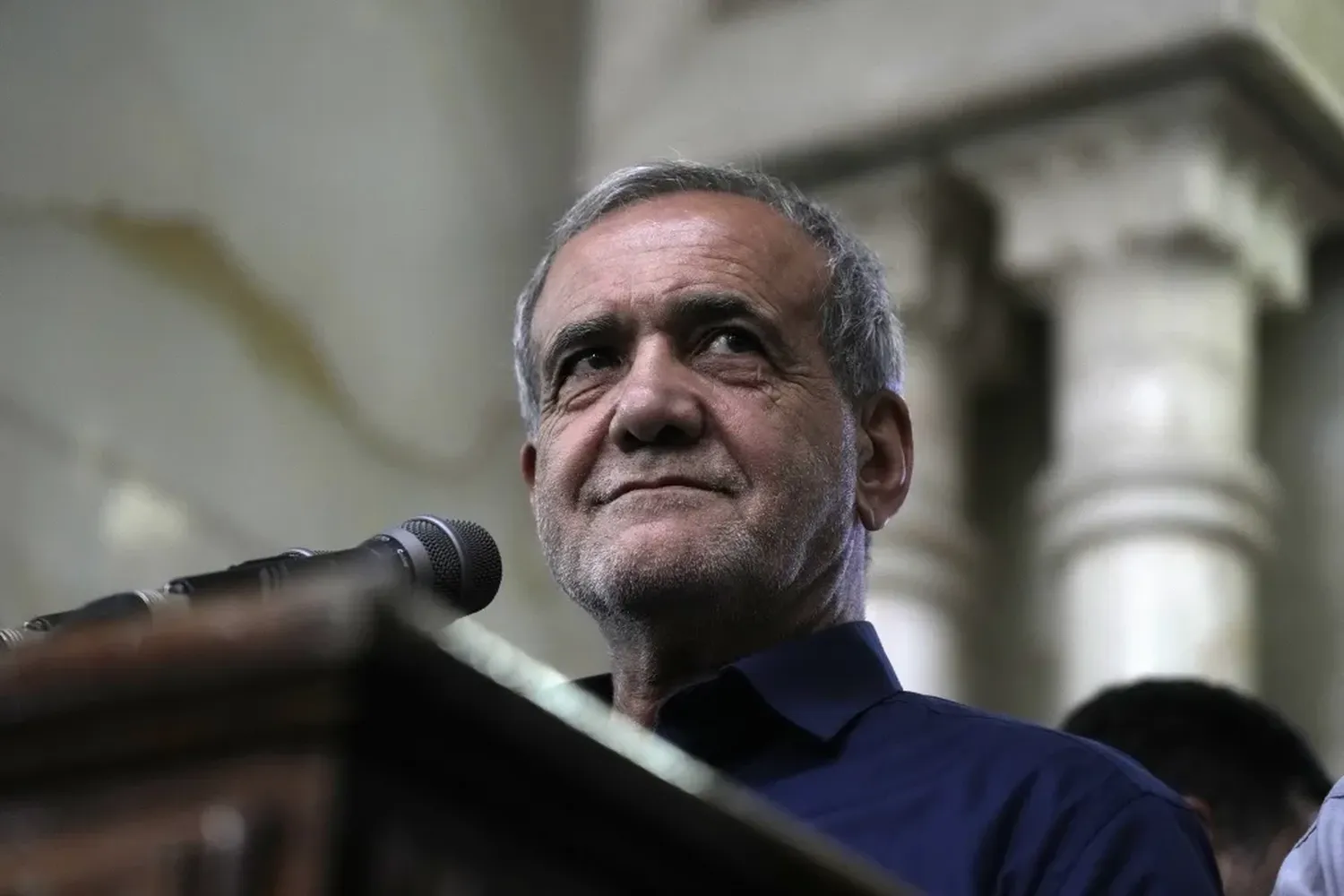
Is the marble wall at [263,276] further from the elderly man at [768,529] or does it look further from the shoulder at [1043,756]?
the shoulder at [1043,756]

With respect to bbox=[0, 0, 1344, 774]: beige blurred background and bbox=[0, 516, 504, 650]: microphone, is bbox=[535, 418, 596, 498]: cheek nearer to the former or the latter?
bbox=[0, 516, 504, 650]: microphone

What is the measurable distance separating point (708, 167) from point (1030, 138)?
6.00ft

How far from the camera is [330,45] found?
420 centimetres

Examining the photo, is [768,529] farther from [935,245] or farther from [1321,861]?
[935,245]

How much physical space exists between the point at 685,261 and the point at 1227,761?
2.77ft

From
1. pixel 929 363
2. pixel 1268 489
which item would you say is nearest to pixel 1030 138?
pixel 929 363

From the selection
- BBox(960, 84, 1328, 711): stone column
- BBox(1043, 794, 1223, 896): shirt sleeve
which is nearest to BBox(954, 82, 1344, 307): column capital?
BBox(960, 84, 1328, 711): stone column

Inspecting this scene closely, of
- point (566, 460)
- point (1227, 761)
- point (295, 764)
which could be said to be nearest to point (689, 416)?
point (566, 460)

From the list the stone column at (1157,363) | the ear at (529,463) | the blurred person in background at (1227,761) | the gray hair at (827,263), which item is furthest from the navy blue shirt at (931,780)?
the stone column at (1157,363)

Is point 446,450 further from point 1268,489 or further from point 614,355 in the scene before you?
point 614,355

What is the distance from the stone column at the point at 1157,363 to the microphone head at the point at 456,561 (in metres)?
2.26

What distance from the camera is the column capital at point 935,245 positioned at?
4.05m

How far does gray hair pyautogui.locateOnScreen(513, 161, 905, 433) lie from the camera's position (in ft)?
7.14

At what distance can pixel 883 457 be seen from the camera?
219 cm
